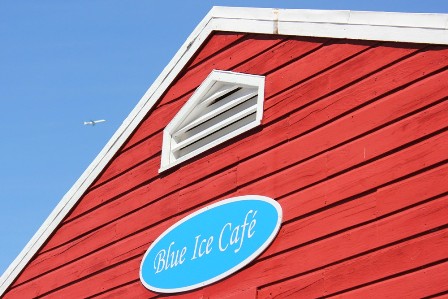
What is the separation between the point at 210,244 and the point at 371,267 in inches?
72.6

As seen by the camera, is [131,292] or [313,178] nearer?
[313,178]

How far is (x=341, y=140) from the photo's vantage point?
24.7 ft

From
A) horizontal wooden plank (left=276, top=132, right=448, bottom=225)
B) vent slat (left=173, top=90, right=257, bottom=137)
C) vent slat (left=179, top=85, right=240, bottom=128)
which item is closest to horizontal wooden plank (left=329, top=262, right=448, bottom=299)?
horizontal wooden plank (left=276, top=132, right=448, bottom=225)

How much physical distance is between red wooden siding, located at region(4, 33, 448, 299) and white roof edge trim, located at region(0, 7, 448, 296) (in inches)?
3.5

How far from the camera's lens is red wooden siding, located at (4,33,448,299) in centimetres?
673

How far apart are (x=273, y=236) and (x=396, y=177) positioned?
1.20 meters

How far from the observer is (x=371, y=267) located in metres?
6.75

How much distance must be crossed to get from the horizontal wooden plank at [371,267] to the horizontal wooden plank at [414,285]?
0.06 m

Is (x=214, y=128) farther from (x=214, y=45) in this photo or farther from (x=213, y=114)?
(x=214, y=45)

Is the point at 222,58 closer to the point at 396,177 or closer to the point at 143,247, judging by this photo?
the point at 143,247

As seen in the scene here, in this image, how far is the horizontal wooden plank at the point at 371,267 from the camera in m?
6.45

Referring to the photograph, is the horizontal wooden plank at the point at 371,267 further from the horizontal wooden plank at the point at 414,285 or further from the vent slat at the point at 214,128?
the vent slat at the point at 214,128

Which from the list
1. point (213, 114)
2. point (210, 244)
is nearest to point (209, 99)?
point (213, 114)

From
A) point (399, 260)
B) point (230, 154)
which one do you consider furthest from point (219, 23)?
point (399, 260)
